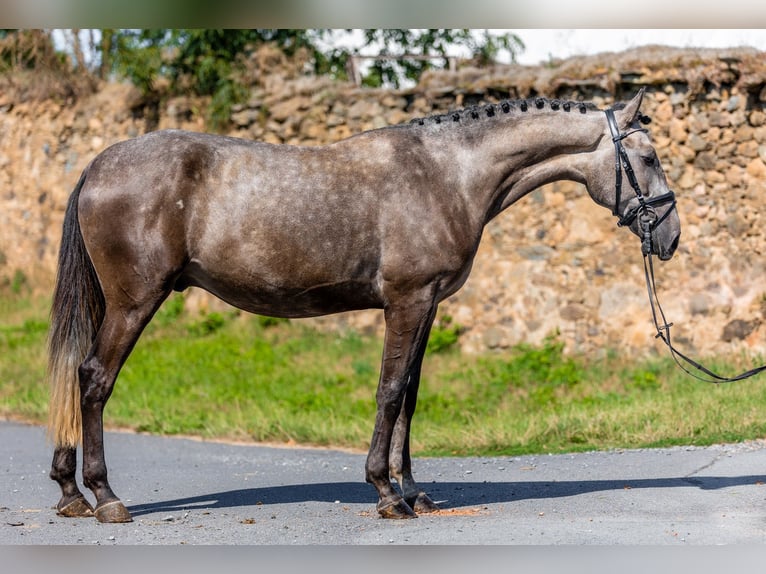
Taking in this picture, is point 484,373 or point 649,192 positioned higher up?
point 649,192

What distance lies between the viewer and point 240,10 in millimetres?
7281

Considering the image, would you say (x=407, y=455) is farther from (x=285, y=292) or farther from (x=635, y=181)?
(x=635, y=181)

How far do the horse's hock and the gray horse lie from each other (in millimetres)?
6367

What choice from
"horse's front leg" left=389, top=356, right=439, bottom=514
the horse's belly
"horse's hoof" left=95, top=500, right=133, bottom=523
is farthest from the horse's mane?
"horse's hoof" left=95, top=500, right=133, bottom=523

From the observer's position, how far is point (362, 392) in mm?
11922

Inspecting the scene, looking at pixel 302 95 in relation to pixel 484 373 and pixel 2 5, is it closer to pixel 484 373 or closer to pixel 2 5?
pixel 484 373

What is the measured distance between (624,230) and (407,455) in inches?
276

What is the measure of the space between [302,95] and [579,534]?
1027 cm

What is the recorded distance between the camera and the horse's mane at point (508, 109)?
22.8 ft

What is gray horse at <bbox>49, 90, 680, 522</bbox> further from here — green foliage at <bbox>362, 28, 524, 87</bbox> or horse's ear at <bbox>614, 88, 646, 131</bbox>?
green foliage at <bbox>362, 28, 524, 87</bbox>

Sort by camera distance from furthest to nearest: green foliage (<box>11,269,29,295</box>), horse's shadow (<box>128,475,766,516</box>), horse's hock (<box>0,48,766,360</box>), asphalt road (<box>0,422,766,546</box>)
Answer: green foliage (<box>11,269,29,295</box>)
horse's hock (<box>0,48,766,360</box>)
horse's shadow (<box>128,475,766,516</box>)
asphalt road (<box>0,422,766,546</box>)

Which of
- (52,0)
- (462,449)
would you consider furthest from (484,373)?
(52,0)

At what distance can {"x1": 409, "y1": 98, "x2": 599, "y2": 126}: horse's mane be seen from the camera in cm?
696

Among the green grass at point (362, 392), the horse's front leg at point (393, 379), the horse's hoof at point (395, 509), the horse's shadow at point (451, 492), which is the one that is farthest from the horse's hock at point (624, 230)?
the horse's hoof at point (395, 509)
